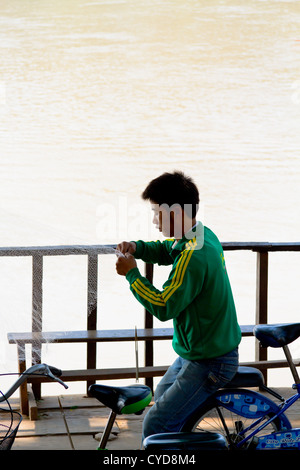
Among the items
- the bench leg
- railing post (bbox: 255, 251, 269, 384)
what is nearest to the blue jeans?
the bench leg

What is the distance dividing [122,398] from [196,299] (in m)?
0.44

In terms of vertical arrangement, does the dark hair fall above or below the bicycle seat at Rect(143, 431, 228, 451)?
above

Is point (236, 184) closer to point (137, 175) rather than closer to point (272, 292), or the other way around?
point (137, 175)

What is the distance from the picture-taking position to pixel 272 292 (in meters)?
9.91

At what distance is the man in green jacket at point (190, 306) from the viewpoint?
7.27ft

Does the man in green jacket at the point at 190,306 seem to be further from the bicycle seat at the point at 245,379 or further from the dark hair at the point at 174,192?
the bicycle seat at the point at 245,379

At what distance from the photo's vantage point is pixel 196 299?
227 centimetres

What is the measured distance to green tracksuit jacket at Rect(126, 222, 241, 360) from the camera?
2191mm

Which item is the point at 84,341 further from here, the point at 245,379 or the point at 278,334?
the point at 278,334

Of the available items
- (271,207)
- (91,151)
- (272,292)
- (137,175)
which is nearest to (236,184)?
(271,207)

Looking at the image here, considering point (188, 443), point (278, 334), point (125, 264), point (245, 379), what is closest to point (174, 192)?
point (125, 264)

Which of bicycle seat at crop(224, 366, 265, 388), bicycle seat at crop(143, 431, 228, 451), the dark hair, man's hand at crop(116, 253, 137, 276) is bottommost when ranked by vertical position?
bicycle seat at crop(143, 431, 228, 451)

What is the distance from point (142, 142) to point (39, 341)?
11.8 metres
